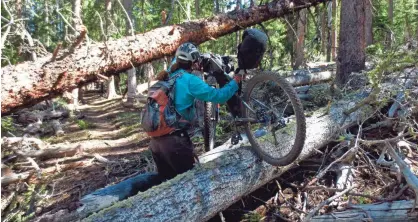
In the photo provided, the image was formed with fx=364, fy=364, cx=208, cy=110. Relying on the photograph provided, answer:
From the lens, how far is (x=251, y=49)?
444 cm

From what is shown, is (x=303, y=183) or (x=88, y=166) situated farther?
(x=88, y=166)

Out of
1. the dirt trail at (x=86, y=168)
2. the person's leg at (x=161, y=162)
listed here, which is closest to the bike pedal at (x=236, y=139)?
the person's leg at (x=161, y=162)

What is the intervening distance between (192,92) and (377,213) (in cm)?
235

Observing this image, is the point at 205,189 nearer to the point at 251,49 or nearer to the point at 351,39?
the point at 251,49

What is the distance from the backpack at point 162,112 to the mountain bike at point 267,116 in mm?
786

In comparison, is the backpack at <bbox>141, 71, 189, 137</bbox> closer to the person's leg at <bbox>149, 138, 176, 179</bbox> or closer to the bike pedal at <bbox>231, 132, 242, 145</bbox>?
the person's leg at <bbox>149, 138, 176, 179</bbox>

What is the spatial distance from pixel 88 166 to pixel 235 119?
3731 millimetres

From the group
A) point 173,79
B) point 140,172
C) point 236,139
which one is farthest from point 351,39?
point 140,172

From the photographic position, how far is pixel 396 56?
5.11 m

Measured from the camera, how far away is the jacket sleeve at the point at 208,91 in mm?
4188

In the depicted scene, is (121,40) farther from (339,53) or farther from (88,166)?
(339,53)

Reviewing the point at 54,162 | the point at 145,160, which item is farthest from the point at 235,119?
the point at 54,162

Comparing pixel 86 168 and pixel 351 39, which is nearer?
pixel 86 168

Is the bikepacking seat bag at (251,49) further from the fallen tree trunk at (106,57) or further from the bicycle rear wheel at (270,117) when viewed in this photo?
the fallen tree trunk at (106,57)
